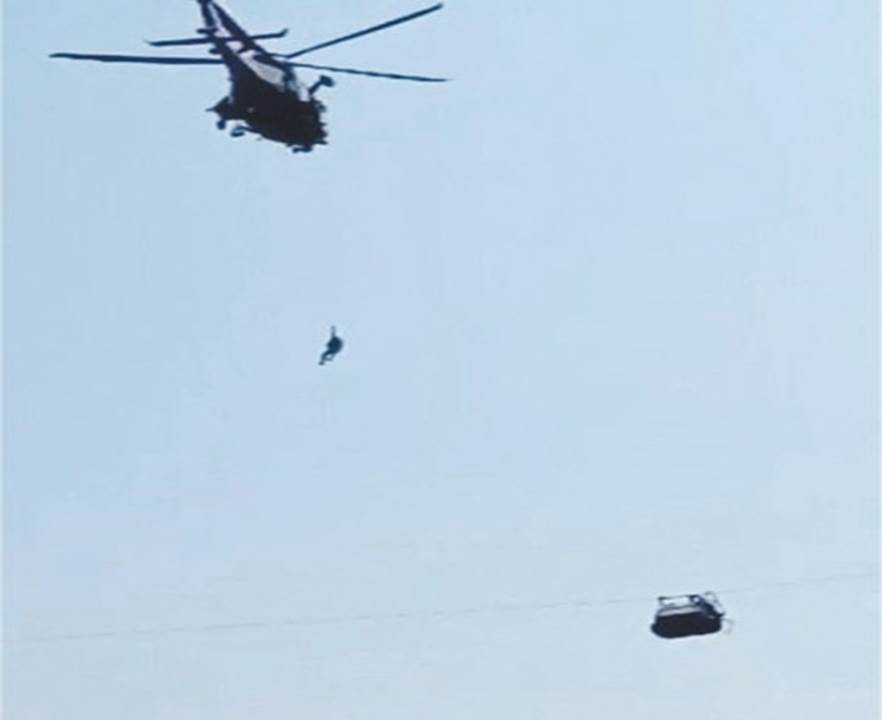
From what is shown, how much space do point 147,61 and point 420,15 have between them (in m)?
2.63

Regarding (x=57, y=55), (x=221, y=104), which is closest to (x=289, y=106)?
(x=221, y=104)

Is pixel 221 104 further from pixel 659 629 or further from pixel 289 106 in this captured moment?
pixel 659 629

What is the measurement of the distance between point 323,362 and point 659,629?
7768mm

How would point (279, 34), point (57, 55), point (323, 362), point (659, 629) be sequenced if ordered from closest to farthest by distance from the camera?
1. point (279, 34)
2. point (57, 55)
3. point (323, 362)
4. point (659, 629)

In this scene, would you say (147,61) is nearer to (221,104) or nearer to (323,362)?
(221,104)

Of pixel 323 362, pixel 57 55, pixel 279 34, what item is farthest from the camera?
pixel 323 362

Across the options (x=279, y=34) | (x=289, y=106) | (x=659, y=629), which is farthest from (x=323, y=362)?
(x=659, y=629)

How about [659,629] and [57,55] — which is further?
[659,629]

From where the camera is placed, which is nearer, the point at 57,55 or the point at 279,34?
the point at 279,34

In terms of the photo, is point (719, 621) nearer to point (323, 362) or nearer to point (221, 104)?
point (323, 362)

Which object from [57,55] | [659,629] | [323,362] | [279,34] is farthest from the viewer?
[659,629]

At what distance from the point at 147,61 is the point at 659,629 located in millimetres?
12040

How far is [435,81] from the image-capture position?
2792 centimetres

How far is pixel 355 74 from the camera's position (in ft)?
92.5
